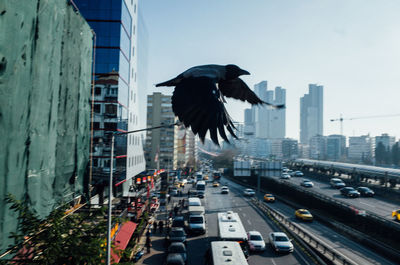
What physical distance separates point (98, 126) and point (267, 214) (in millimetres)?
19589

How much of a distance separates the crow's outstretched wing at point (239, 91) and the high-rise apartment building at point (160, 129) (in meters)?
13.3

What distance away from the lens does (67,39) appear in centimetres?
1198

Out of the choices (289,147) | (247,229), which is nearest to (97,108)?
(247,229)

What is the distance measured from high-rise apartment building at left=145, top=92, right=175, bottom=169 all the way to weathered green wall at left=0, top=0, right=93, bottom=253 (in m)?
7.03

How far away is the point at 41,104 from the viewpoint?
9.14 meters

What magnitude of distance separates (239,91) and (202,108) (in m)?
1.56

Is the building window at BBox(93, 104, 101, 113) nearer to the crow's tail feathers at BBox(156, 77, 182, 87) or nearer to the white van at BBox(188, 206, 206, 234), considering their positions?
the white van at BBox(188, 206, 206, 234)

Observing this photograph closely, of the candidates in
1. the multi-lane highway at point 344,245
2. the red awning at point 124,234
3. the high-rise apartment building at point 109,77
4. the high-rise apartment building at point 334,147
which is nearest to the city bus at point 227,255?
the red awning at point 124,234

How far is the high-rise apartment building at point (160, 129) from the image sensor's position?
33.8 meters

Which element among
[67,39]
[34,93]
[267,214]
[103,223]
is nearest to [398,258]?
[267,214]

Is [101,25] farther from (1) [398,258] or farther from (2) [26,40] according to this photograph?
(1) [398,258]

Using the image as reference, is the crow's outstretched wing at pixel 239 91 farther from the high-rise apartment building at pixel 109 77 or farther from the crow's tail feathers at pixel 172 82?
the high-rise apartment building at pixel 109 77

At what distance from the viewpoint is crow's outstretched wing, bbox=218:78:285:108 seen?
14.0 ft

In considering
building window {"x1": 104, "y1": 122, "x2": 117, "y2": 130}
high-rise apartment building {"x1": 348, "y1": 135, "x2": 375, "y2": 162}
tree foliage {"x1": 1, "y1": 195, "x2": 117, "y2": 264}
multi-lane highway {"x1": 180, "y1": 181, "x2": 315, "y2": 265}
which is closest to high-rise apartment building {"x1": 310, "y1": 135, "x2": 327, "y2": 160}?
high-rise apartment building {"x1": 348, "y1": 135, "x2": 375, "y2": 162}
